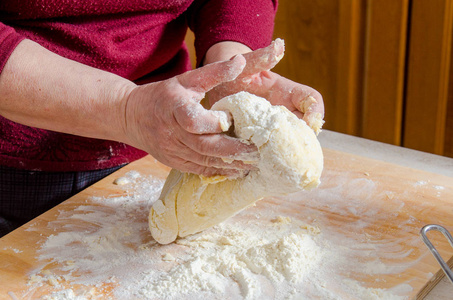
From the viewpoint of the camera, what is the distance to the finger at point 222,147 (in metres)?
1.04

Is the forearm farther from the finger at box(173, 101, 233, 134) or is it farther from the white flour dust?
the white flour dust

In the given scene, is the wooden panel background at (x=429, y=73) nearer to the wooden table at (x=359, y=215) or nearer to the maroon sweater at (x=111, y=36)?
the wooden table at (x=359, y=215)

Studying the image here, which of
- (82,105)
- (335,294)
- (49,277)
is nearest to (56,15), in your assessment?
(82,105)

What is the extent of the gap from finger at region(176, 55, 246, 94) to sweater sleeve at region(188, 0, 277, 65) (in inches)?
18.2

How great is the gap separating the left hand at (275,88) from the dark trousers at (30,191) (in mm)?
481

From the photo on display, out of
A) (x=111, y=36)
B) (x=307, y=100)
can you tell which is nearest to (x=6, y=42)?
(x=111, y=36)

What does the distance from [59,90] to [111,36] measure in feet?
1.01

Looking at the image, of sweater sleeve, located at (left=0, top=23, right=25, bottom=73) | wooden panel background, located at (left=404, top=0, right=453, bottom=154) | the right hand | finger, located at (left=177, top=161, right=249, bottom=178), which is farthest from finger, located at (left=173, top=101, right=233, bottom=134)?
wooden panel background, located at (left=404, top=0, right=453, bottom=154)

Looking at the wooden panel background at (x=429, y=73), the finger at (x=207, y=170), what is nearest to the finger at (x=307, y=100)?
the finger at (x=207, y=170)

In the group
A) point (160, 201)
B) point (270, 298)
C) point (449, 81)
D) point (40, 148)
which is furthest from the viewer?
point (449, 81)

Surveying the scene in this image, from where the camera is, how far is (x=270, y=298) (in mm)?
1073

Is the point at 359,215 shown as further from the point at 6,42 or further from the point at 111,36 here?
the point at 6,42

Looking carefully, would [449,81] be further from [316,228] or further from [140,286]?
[140,286]

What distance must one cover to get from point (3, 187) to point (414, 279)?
1.06 metres
